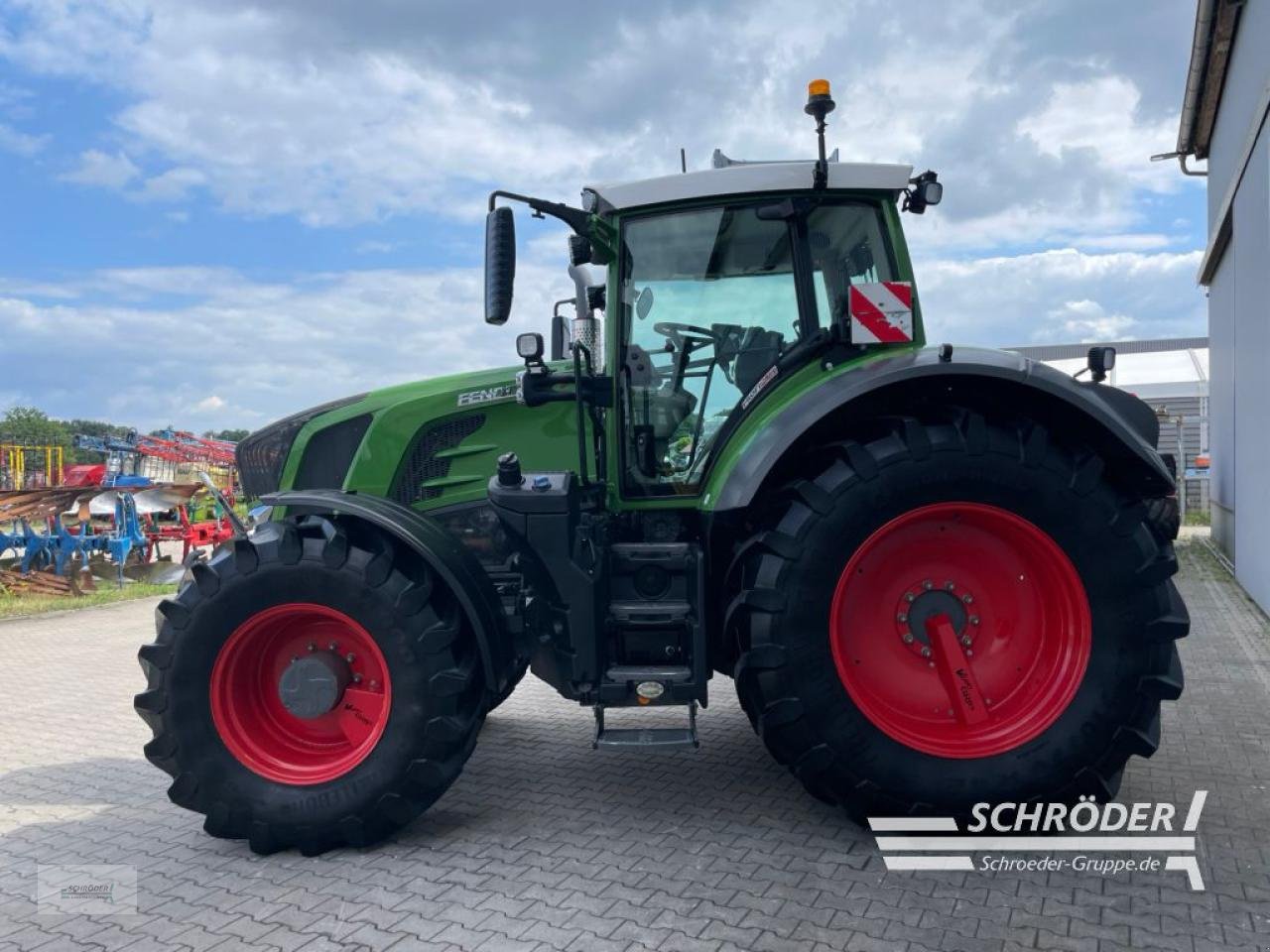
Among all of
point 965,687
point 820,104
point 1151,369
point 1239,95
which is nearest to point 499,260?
point 820,104

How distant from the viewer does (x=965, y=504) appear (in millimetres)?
3471

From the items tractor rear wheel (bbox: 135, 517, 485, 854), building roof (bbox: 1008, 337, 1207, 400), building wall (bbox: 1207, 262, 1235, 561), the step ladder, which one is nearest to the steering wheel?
tractor rear wheel (bbox: 135, 517, 485, 854)

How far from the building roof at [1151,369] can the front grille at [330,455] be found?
46.5 feet

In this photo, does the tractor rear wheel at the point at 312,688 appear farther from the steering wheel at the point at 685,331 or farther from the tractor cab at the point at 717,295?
the steering wheel at the point at 685,331

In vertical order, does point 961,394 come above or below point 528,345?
below

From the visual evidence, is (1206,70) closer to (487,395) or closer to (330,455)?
(487,395)

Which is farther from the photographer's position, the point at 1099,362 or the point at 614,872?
the point at 1099,362

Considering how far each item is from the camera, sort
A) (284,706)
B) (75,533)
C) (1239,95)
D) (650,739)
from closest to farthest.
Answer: (650,739) < (284,706) < (1239,95) < (75,533)

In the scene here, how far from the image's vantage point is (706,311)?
3988 mm

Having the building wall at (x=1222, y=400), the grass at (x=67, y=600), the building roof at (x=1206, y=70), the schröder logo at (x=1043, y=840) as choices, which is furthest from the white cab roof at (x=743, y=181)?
the grass at (x=67, y=600)

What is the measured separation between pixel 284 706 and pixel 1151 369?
74.8 feet

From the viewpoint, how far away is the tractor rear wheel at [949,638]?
339cm

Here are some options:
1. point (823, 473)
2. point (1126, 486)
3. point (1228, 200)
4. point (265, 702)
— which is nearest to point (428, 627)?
point (265, 702)

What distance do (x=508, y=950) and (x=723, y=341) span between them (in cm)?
243
